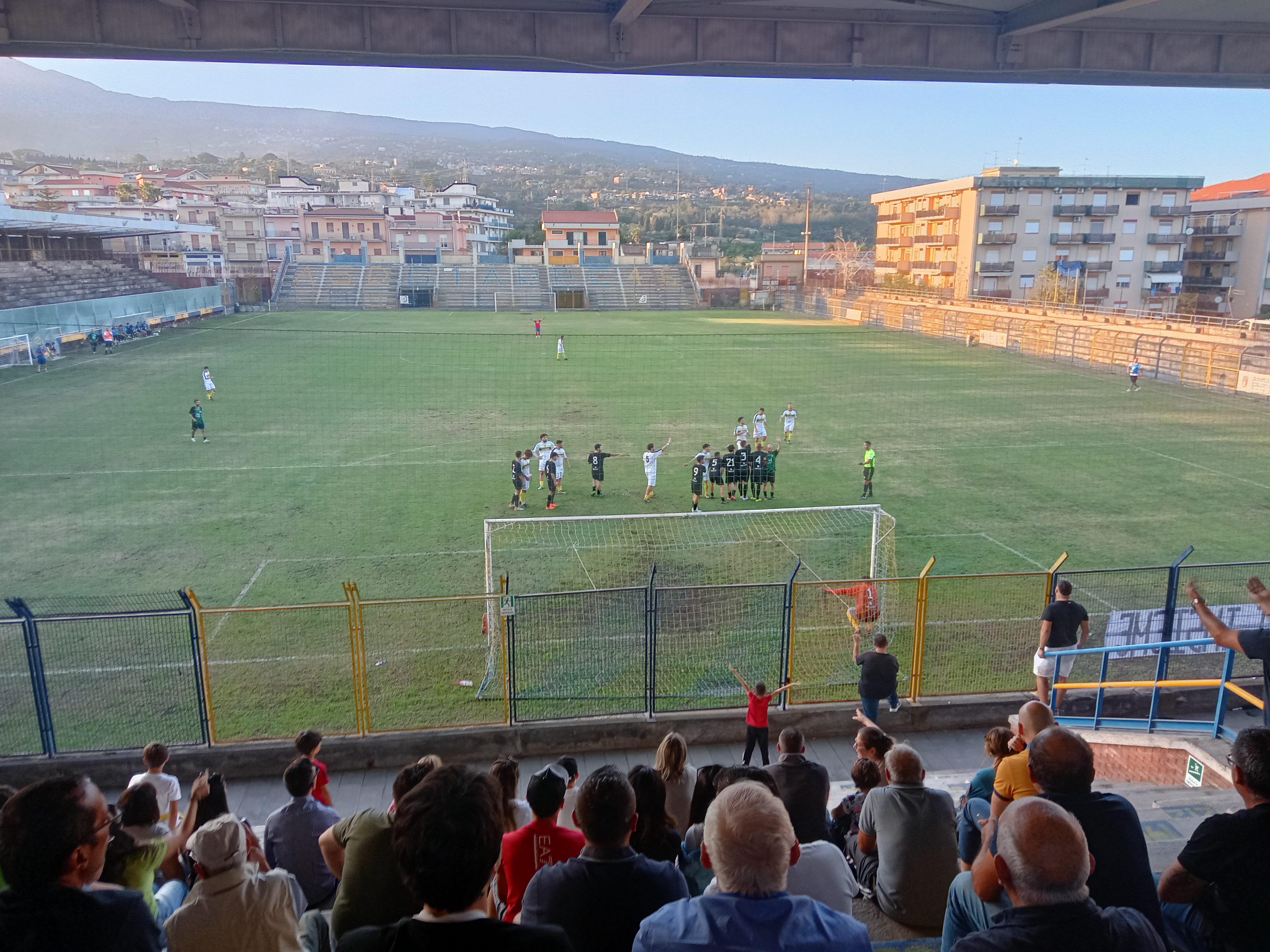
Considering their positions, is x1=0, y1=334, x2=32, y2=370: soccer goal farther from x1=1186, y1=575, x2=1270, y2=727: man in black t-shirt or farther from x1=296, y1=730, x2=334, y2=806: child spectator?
x1=1186, y1=575, x2=1270, y2=727: man in black t-shirt

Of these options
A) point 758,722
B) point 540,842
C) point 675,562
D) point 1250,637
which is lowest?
point 675,562

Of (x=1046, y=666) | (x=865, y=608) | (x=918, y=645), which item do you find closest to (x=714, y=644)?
(x=865, y=608)

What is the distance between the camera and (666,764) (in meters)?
5.02

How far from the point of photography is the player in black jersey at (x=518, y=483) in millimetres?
16641

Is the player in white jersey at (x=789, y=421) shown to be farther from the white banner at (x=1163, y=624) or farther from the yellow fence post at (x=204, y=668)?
the yellow fence post at (x=204, y=668)

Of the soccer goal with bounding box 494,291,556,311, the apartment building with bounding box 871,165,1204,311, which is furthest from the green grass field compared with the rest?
the soccer goal with bounding box 494,291,556,311

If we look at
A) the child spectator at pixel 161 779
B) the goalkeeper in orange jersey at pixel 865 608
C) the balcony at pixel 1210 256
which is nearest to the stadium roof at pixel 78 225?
the goalkeeper in orange jersey at pixel 865 608

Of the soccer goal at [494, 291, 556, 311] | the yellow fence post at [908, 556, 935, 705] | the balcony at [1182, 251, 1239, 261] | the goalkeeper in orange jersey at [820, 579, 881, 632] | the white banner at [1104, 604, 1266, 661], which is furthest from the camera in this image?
the soccer goal at [494, 291, 556, 311]

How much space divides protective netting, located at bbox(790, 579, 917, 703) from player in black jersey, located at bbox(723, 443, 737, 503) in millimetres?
5567

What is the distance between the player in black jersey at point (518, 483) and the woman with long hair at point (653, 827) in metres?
12.5

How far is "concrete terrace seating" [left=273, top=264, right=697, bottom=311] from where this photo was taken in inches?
2965

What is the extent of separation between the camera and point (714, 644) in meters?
10.6

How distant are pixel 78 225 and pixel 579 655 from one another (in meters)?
48.9

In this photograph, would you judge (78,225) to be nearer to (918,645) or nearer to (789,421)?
(789,421)
